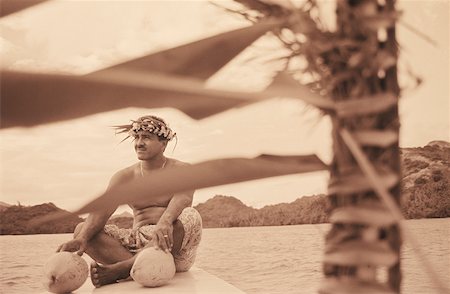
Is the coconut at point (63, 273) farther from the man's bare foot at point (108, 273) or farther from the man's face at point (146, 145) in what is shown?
the man's face at point (146, 145)

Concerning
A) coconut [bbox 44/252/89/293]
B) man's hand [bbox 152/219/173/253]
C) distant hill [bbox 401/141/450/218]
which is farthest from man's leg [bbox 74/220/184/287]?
distant hill [bbox 401/141/450/218]

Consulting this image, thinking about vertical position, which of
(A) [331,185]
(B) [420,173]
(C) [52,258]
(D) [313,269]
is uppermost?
(B) [420,173]

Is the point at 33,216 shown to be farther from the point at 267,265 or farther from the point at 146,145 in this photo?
the point at 267,265

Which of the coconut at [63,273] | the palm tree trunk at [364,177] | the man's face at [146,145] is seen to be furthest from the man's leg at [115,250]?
the palm tree trunk at [364,177]

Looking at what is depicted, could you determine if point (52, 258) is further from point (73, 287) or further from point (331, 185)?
point (331, 185)

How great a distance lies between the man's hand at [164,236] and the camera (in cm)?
207

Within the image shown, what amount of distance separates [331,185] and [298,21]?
9 centimetres

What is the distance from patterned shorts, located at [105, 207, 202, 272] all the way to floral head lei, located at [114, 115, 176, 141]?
15.2 inches

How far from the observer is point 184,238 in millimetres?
2291

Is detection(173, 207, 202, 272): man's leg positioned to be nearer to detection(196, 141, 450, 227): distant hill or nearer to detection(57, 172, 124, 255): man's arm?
Answer: detection(57, 172, 124, 255): man's arm

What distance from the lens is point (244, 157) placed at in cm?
27

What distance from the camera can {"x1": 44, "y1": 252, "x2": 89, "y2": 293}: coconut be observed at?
188 cm

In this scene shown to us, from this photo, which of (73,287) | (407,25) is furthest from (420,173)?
(407,25)

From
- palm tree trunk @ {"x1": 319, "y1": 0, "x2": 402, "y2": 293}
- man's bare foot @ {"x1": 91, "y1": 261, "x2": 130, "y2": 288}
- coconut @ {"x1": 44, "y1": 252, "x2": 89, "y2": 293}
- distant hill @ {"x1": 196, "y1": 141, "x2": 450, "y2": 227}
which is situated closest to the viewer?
palm tree trunk @ {"x1": 319, "y1": 0, "x2": 402, "y2": 293}
